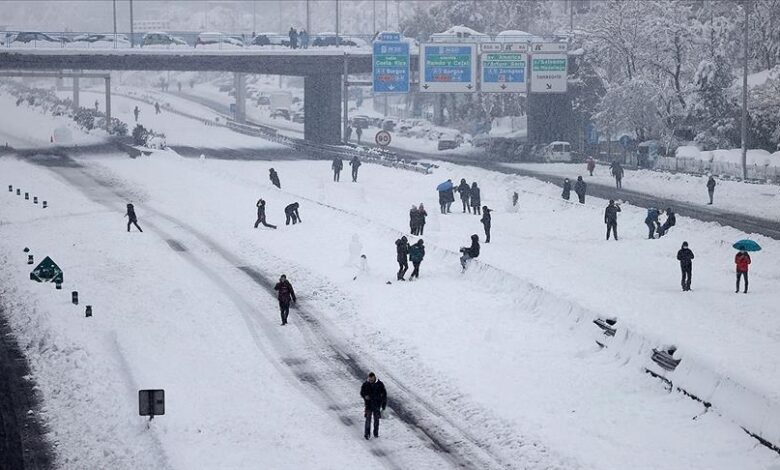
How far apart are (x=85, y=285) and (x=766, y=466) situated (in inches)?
945

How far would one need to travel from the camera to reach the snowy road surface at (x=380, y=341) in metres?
21.4

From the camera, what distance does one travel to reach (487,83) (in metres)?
79.2

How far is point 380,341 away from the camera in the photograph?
29047 millimetres

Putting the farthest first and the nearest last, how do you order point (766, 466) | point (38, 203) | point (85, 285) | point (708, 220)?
1. point (38, 203)
2. point (708, 220)
3. point (85, 285)
4. point (766, 466)

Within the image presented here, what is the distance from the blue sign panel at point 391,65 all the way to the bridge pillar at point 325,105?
Result: 9.54 meters

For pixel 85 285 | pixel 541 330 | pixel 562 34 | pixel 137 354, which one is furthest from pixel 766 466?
pixel 562 34

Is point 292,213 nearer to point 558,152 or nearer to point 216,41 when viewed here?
point 558,152

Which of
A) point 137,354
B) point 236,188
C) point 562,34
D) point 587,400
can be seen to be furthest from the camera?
point 562,34

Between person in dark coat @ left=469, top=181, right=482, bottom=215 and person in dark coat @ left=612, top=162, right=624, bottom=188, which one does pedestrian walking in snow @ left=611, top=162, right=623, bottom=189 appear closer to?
person in dark coat @ left=612, top=162, right=624, bottom=188

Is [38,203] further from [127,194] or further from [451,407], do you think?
[451,407]

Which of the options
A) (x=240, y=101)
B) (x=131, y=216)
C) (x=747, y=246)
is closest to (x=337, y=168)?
(x=131, y=216)

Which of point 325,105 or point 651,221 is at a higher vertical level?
point 325,105

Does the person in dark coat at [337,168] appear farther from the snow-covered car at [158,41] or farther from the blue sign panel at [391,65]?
the snow-covered car at [158,41]

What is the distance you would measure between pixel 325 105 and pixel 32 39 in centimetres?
2220
